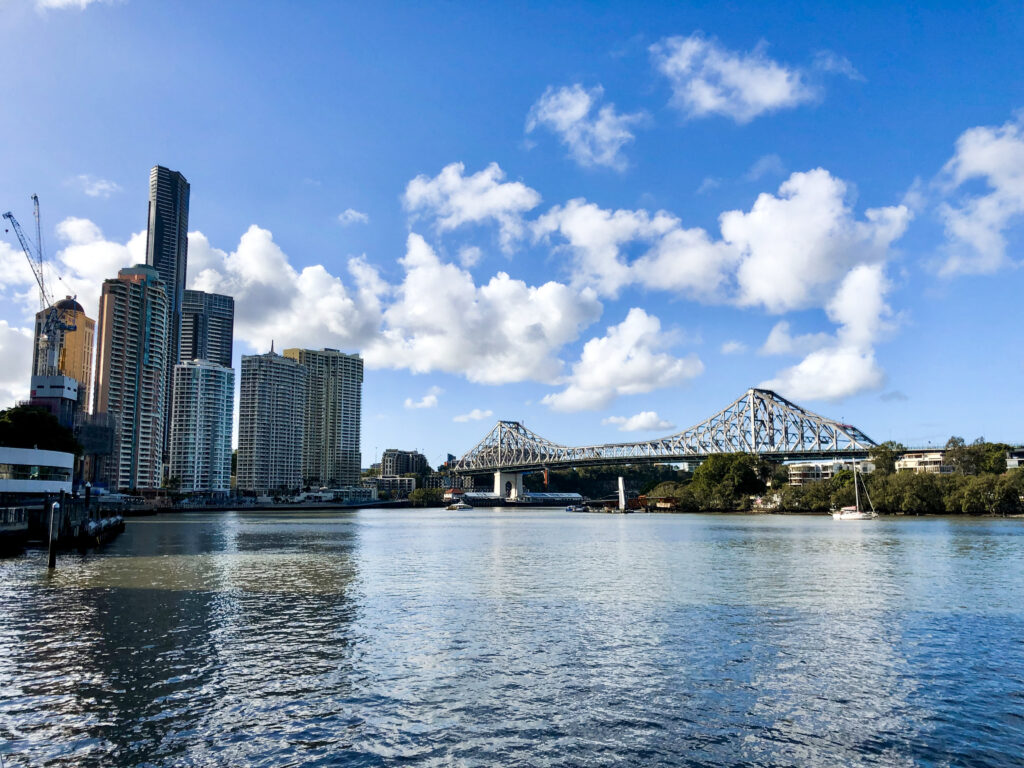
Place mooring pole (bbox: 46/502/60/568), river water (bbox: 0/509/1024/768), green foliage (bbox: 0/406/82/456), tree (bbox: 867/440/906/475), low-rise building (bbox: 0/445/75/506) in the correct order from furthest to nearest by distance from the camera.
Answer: tree (bbox: 867/440/906/475)
green foliage (bbox: 0/406/82/456)
low-rise building (bbox: 0/445/75/506)
mooring pole (bbox: 46/502/60/568)
river water (bbox: 0/509/1024/768)

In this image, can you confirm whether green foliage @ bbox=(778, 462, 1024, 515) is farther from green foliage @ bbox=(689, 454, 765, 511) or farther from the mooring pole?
the mooring pole

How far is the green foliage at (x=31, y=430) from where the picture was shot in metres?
87.1

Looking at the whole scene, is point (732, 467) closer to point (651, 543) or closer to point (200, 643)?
point (651, 543)

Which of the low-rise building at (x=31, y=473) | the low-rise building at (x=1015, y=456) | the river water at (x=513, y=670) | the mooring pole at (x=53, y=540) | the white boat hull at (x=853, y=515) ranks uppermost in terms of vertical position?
the low-rise building at (x=1015, y=456)

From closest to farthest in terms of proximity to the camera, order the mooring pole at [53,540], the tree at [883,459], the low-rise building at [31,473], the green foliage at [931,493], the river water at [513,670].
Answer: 1. the river water at [513,670]
2. the mooring pole at [53,540]
3. the low-rise building at [31,473]
4. the green foliage at [931,493]
5. the tree at [883,459]

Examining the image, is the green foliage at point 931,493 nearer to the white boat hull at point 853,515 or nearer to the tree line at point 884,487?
the tree line at point 884,487

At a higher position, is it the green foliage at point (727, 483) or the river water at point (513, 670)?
the green foliage at point (727, 483)

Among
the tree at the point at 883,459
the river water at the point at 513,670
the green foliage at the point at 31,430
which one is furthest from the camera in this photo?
the tree at the point at 883,459

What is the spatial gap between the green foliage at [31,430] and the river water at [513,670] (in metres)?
60.9

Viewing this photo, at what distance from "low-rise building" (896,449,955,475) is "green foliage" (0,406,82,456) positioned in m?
159

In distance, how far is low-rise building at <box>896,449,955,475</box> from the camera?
160 metres

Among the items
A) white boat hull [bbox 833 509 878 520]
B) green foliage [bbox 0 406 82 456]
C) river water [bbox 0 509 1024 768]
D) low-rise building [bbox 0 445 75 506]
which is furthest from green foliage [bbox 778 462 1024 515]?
green foliage [bbox 0 406 82 456]

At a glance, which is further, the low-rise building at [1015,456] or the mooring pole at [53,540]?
the low-rise building at [1015,456]

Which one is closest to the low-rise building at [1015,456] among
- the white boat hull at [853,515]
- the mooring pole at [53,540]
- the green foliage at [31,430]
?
the white boat hull at [853,515]
